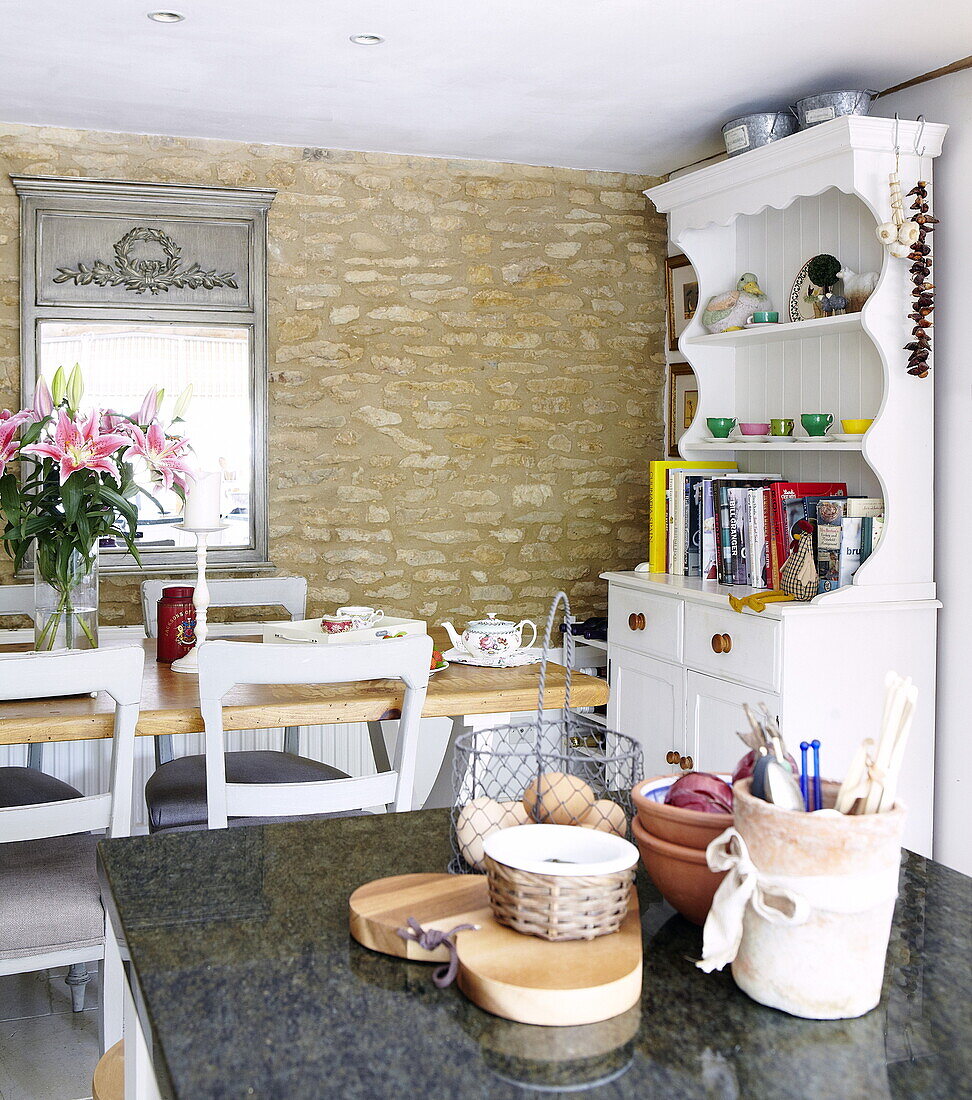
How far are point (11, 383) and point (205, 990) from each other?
11.5ft

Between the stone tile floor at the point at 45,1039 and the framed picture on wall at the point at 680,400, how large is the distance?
3006mm

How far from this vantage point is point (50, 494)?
240 centimetres

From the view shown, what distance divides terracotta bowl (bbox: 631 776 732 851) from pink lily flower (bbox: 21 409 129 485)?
166cm

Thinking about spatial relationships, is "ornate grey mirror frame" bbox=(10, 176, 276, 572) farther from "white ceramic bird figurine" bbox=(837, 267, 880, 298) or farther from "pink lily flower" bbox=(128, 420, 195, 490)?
"white ceramic bird figurine" bbox=(837, 267, 880, 298)

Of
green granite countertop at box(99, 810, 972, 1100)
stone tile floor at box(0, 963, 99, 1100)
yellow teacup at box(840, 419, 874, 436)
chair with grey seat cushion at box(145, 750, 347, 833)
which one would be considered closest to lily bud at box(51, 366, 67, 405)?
chair with grey seat cushion at box(145, 750, 347, 833)

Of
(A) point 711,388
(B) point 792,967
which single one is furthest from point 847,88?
(B) point 792,967

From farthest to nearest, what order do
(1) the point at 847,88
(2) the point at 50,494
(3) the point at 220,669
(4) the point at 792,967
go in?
(1) the point at 847,88 < (2) the point at 50,494 < (3) the point at 220,669 < (4) the point at 792,967

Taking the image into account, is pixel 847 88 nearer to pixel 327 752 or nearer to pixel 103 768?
pixel 327 752

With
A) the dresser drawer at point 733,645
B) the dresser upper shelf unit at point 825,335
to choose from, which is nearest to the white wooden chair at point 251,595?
the dresser drawer at point 733,645

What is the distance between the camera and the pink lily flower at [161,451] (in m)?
2.41

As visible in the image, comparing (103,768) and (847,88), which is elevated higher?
(847,88)

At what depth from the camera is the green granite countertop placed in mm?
755

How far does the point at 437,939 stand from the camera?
2.98 feet

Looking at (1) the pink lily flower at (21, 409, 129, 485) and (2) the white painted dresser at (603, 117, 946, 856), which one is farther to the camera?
(2) the white painted dresser at (603, 117, 946, 856)
